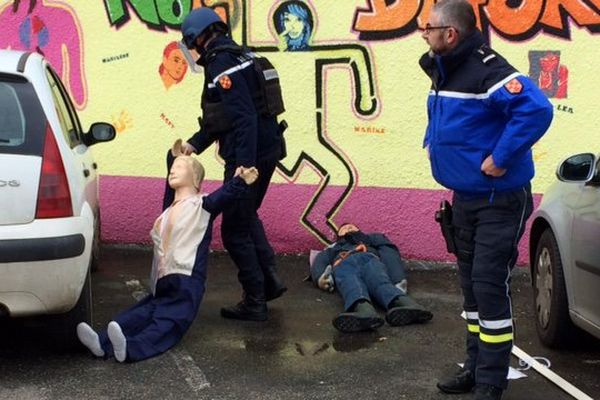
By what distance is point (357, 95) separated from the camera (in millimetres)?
7410

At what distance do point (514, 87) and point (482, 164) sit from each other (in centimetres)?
37

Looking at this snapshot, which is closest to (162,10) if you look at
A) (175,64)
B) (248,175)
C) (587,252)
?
(175,64)

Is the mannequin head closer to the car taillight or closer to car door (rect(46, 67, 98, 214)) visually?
car door (rect(46, 67, 98, 214))

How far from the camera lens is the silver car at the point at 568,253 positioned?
15.0 ft

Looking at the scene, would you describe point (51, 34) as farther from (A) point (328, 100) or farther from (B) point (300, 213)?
(B) point (300, 213)

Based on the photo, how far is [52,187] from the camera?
4.27m

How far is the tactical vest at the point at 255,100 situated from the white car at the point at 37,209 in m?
1.04

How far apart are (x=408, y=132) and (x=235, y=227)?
236 cm

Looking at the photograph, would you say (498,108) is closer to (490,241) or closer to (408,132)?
(490,241)

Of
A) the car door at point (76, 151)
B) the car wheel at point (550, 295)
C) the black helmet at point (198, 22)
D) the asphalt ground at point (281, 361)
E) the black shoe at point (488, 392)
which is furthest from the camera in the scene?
the black helmet at point (198, 22)

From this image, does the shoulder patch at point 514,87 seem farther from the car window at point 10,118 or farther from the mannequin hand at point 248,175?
the car window at point 10,118

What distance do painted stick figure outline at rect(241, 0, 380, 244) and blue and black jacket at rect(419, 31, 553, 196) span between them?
3.23m

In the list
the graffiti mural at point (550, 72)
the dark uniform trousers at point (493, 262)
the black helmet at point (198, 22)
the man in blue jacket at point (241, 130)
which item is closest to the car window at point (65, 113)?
the man in blue jacket at point (241, 130)

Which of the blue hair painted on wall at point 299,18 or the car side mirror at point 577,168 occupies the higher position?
the blue hair painted on wall at point 299,18
